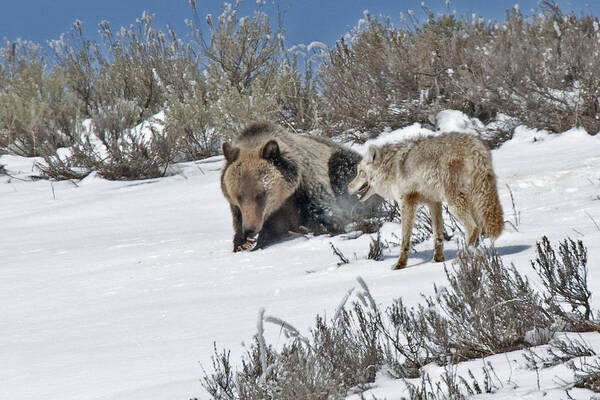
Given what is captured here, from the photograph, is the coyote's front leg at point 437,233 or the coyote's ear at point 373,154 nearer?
the coyote's front leg at point 437,233

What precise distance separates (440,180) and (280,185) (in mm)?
2226

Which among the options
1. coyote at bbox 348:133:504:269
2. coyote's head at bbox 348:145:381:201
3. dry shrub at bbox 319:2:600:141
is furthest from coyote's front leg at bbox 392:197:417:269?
dry shrub at bbox 319:2:600:141

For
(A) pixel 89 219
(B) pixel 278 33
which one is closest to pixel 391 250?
(A) pixel 89 219

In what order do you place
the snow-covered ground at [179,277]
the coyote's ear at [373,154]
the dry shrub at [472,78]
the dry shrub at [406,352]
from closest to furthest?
1. the dry shrub at [406,352]
2. the snow-covered ground at [179,277]
3. the coyote's ear at [373,154]
4. the dry shrub at [472,78]

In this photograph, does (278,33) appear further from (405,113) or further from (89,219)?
(89,219)

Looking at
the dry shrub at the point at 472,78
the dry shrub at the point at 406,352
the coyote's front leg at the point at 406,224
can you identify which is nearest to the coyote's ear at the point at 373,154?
the coyote's front leg at the point at 406,224

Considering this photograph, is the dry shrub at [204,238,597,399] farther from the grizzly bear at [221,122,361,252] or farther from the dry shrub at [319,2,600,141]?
the dry shrub at [319,2,600,141]

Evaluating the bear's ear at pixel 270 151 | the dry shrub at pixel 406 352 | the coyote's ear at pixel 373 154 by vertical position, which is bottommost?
the dry shrub at pixel 406 352

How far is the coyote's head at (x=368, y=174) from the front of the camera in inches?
206

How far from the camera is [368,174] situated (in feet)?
17.5

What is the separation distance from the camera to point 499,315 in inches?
112

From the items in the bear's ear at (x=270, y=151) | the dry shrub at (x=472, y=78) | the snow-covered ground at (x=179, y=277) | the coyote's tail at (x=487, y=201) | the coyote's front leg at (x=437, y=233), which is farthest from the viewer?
the dry shrub at (x=472, y=78)

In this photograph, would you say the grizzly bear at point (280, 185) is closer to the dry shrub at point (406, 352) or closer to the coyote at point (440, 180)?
the coyote at point (440, 180)

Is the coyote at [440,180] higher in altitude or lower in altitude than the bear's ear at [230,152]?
lower
